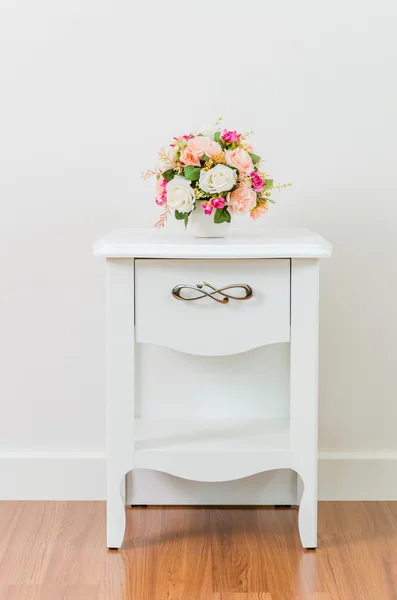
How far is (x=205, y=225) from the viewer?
2162mm

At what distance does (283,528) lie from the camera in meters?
2.35

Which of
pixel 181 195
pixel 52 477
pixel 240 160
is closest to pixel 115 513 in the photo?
pixel 52 477

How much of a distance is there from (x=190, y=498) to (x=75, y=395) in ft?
1.54

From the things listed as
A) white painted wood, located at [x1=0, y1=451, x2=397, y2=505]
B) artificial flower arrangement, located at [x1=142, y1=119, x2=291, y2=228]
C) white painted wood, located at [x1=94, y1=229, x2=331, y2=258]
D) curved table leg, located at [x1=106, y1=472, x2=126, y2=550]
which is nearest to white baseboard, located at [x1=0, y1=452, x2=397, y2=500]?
white painted wood, located at [x1=0, y1=451, x2=397, y2=505]

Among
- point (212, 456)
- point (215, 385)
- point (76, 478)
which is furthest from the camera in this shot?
point (76, 478)

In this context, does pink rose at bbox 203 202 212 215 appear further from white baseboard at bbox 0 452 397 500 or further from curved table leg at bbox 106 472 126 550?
white baseboard at bbox 0 452 397 500

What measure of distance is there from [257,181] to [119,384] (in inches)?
24.5

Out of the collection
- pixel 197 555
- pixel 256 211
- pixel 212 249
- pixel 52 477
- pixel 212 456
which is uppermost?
pixel 256 211

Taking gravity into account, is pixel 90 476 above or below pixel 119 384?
below

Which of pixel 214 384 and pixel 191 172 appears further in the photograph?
pixel 214 384

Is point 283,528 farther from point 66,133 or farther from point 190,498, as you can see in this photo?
point 66,133

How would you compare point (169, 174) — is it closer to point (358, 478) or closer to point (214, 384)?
point (214, 384)

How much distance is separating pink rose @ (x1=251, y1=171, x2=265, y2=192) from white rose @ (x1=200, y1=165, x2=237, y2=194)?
0.07 metres

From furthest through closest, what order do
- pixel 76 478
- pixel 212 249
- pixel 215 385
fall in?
pixel 76 478 → pixel 215 385 → pixel 212 249
